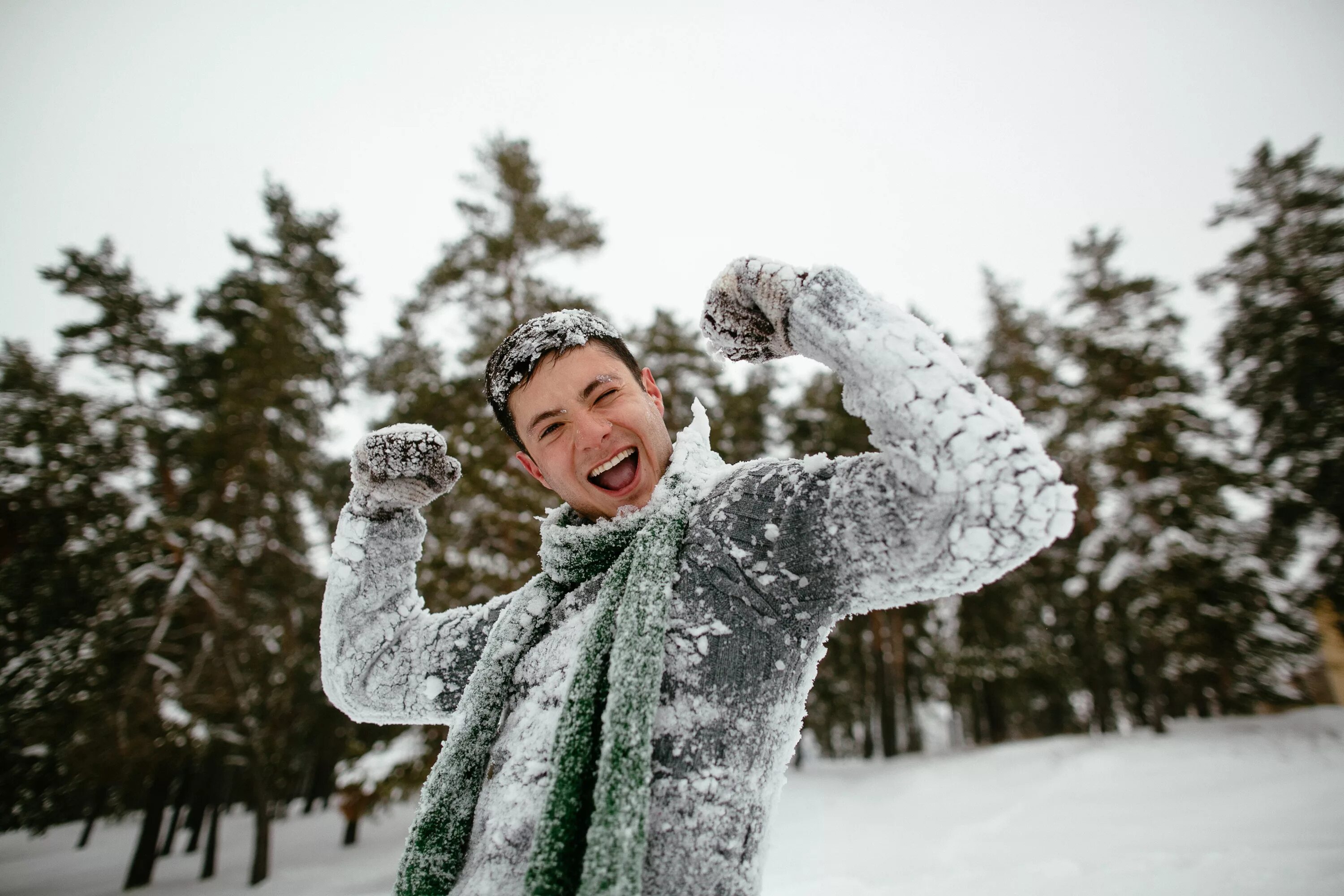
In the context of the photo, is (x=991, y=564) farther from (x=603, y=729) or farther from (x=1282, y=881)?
(x=1282, y=881)

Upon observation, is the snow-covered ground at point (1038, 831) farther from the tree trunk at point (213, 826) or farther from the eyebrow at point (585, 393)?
the eyebrow at point (585, 393)

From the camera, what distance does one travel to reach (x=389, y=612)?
1799mm

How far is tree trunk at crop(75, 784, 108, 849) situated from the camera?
53.1 feet

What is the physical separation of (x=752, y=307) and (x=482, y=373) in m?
9.90

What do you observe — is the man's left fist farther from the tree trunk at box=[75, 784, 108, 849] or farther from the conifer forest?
the tree trunk at box=[75, 784, 108, 849]

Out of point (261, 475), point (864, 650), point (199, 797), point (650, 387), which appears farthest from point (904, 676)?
point (199, 797)

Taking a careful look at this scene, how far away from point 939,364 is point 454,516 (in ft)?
35.7

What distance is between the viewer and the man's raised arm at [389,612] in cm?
172

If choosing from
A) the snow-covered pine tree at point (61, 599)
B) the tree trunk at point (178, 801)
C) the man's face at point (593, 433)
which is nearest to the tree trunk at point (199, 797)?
the tree trunk at point (178, 801)

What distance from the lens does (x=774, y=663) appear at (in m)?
1.16

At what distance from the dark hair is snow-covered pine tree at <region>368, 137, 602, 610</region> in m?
6.61

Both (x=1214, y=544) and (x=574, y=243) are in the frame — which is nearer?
(x=574, y=243)

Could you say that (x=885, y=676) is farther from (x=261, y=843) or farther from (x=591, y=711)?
(x=591, y=711)

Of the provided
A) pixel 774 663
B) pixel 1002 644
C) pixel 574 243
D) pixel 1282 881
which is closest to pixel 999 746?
pixel 1002 644
